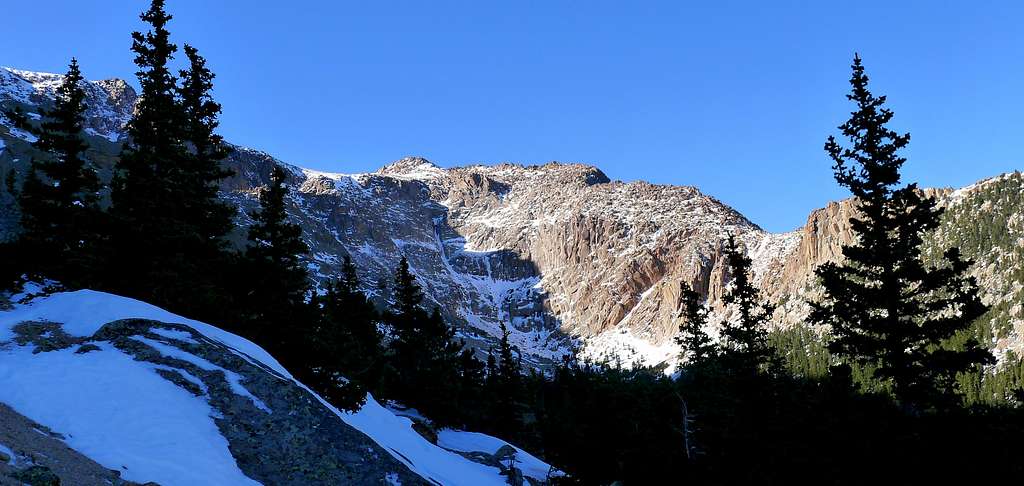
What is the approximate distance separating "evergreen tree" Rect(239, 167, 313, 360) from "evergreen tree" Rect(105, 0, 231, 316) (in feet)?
5.29

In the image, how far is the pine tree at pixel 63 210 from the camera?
63.9 feet

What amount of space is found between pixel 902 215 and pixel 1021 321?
7061 inches

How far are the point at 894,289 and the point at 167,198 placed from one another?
25.0 metres

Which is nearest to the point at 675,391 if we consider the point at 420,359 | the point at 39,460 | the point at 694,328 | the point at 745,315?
the point at 745,315

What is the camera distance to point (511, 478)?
26.6 meters

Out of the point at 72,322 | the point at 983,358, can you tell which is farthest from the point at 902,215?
the point at 72,322

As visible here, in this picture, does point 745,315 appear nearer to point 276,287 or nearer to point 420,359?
point 420,359

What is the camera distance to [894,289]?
18609 millimetres

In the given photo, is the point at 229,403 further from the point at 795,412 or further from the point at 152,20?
the point at 152,20

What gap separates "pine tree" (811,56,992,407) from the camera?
709 inches

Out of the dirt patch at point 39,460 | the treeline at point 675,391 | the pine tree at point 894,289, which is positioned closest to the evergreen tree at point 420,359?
the treeline at point 675,391

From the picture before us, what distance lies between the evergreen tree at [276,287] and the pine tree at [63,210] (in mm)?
5175

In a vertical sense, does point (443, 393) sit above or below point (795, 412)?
above

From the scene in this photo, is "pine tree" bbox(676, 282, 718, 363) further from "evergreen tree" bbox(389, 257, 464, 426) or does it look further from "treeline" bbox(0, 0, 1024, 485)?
"evergreen tree" bbox(389, 257, 464, 426)
